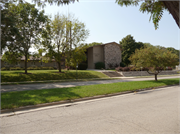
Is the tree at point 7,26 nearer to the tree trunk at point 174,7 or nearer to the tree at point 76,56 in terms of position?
the tree at point 76,56

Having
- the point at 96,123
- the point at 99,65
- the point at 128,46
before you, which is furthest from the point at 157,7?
the point at 128,46

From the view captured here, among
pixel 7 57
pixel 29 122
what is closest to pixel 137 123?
pixel 29 122

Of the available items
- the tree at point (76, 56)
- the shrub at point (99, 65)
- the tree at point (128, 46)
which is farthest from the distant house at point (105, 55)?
the tree at point (76, 56)

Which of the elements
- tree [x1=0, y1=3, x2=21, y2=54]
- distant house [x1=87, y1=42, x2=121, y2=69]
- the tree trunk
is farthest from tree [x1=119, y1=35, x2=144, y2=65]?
the tree trunk

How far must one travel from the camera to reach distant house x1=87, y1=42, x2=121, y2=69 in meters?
38.3

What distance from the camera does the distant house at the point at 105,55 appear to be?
126 ft

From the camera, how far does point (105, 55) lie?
126 feet

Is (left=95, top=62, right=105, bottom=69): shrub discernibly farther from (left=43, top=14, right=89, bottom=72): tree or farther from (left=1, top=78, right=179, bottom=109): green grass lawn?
(left=1, top=78, right=179, bottom=109): green grass lawn

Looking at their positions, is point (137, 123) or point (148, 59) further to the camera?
point (148, 59)

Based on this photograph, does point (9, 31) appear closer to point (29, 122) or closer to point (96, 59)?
point (29, 122)

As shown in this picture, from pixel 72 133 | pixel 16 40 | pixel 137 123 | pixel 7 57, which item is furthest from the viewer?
pixel 7 57

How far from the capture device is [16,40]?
15039 millimetres

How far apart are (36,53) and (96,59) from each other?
19389mm

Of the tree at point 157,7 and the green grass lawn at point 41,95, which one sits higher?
the tree at point 157,7
